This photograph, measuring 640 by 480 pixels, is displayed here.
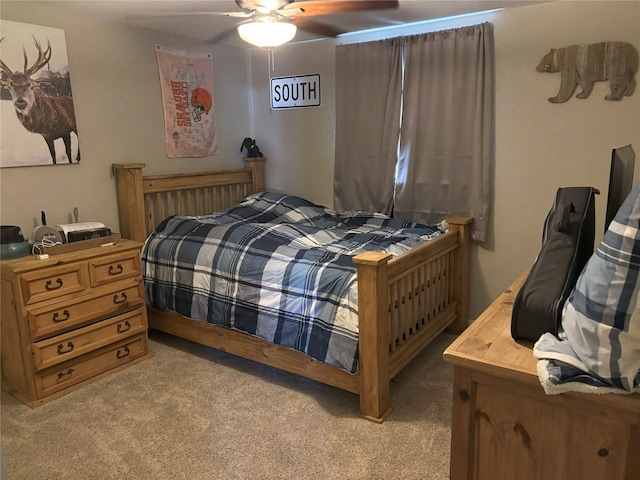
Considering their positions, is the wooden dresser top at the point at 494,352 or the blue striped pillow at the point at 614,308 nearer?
the blue striped pillow at the point at 614,308

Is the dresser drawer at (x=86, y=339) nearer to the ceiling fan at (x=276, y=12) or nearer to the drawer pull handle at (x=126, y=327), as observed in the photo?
the drawer pull handle at (x=126, y=327)

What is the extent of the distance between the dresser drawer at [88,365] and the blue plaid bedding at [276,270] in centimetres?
31

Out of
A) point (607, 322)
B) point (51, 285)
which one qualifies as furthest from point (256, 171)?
point (607, 322)

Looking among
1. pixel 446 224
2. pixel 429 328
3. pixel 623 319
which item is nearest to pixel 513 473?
pixel 623 319

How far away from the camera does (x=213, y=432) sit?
2279 mm

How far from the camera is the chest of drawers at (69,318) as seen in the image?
2482 millimetres

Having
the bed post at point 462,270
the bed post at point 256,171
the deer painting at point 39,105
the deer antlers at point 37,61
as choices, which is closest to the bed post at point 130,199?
the deer painting at point 39,105

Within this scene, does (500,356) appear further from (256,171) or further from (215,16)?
(256,171)

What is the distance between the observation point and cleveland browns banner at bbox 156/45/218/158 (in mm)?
3543

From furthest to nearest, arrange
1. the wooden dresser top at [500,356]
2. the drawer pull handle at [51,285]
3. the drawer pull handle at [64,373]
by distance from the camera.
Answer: the drawer pull handle at [64,373]
the drawer pull handle at [51,285]
the wooden dresser top at [500,356]

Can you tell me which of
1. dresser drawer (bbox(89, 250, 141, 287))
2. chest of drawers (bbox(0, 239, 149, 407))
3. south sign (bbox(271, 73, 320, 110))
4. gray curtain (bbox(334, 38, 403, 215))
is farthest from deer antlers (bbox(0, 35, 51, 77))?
gray curtain (bbox(334, 38, 403, 215))

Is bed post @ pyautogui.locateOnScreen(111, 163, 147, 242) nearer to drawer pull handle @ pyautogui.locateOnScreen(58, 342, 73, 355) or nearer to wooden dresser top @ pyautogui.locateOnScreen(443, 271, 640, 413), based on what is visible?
drawer pull handle @ pyautogui.locateOnScreen(58, 342, 73, 355)

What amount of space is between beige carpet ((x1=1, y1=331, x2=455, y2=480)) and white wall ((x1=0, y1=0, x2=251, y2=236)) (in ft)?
3.50

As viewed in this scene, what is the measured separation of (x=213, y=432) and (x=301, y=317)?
2.21ft
